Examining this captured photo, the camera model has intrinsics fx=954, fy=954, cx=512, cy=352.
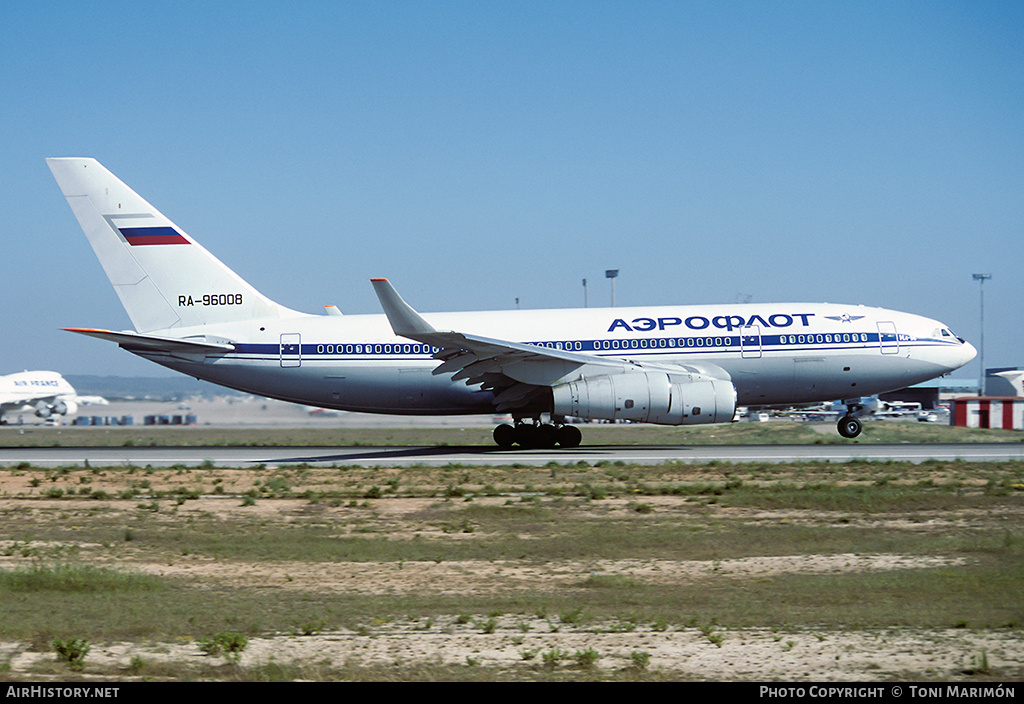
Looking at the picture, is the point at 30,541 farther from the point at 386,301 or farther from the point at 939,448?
the point at 939,448

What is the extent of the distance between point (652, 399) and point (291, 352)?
10.3 m

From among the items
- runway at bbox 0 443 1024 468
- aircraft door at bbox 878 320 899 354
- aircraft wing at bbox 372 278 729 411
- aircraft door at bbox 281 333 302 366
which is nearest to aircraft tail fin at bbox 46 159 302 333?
aircraft door at bbox 281 333 302 366

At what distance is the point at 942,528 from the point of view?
1351 centimetres

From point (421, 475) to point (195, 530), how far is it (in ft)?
23.6

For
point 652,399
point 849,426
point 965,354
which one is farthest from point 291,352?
point 965,354

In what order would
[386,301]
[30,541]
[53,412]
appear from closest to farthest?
[30,541], [386,301], [53,412]

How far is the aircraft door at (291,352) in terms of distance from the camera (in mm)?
27203

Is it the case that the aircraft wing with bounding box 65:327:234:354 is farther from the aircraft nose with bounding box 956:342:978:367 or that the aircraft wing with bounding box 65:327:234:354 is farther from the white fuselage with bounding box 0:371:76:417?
the white fuselage with bounding box 0:371:76:417

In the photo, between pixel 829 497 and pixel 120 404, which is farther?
pixel 120 404

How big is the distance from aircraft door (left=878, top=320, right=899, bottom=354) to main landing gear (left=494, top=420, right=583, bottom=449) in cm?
908

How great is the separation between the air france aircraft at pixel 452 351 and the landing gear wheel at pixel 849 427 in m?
0.05

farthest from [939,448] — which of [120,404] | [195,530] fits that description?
[120,404]

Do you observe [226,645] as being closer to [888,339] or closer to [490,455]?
[490,455]
